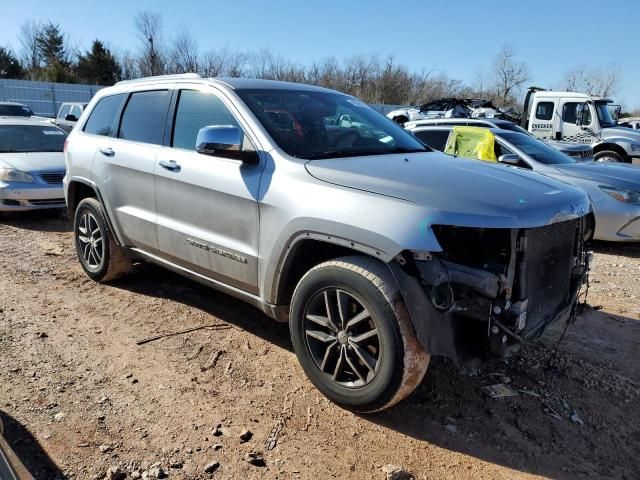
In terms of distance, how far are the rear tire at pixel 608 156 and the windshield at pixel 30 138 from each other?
41.4 feet

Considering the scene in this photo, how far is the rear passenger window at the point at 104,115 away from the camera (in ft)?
15.5

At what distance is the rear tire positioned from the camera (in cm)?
1344

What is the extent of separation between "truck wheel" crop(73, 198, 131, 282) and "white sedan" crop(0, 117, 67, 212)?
10.6 feet

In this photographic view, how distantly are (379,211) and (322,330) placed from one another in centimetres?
83

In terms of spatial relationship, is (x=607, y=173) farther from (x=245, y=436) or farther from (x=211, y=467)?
(x=211, y=467)

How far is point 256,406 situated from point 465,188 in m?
1.72

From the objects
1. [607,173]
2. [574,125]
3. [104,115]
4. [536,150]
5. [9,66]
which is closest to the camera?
[104,115]

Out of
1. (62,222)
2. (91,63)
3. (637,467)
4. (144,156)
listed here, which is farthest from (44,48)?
(637,467)

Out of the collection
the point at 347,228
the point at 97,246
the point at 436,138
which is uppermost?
the point at 436,138

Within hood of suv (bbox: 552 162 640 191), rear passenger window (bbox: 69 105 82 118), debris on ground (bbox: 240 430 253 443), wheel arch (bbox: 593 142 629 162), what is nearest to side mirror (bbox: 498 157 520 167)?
hood of suv (bbox: 552 162 640 191)

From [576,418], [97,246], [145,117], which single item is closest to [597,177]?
[576,418]

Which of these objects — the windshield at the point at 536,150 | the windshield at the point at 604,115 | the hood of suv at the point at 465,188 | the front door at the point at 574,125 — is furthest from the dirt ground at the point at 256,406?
the windshield at the point at 604,115

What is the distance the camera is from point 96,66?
45375 millimetres

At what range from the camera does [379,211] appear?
8.74ft
